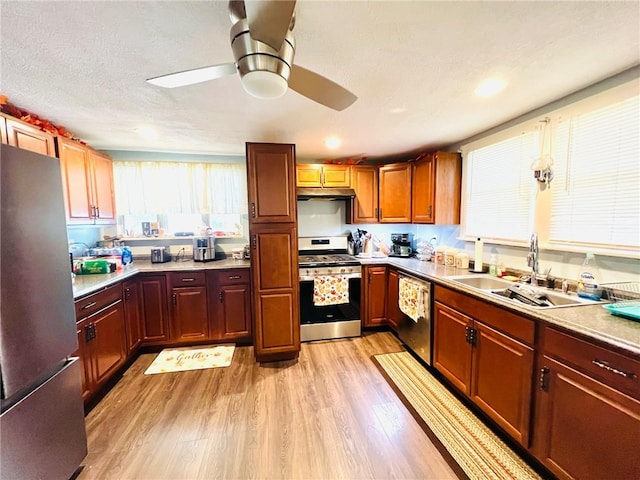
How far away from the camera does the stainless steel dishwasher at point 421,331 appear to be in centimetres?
234

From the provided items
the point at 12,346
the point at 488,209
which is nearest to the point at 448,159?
the point at 488,209

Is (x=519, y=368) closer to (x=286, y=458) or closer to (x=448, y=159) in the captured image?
(x=286, y=458)

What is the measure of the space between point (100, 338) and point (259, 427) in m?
1.48

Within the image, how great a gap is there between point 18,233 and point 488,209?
10.9ft

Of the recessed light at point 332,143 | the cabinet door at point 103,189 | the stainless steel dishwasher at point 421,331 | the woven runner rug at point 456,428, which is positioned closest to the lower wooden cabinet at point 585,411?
the woven runner rug at point 456,428

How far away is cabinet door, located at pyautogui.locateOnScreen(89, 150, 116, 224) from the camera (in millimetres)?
2654

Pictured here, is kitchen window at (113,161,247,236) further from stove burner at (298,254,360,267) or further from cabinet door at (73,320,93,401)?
cabinet door at (73,320,93,401)

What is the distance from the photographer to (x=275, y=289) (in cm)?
256

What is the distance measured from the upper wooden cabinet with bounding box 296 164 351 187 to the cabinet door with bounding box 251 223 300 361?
937 mm

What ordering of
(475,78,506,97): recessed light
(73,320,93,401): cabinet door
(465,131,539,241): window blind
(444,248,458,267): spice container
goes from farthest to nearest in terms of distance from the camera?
(444,248,458,267): spice container < (465,131,539,241): window blind < (73,320,93,401): cabinet door < (475,78,506,97): recessed light

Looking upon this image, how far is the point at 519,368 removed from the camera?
1476mm

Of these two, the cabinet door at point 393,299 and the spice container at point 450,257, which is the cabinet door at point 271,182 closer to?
the cabinet door at point 393,299

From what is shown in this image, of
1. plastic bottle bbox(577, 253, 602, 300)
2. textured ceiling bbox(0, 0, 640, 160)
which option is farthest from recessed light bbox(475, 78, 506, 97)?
A: plastic bottle bbox(577, 253, 602, 300)

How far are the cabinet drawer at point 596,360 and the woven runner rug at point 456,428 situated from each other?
0.74 metres
